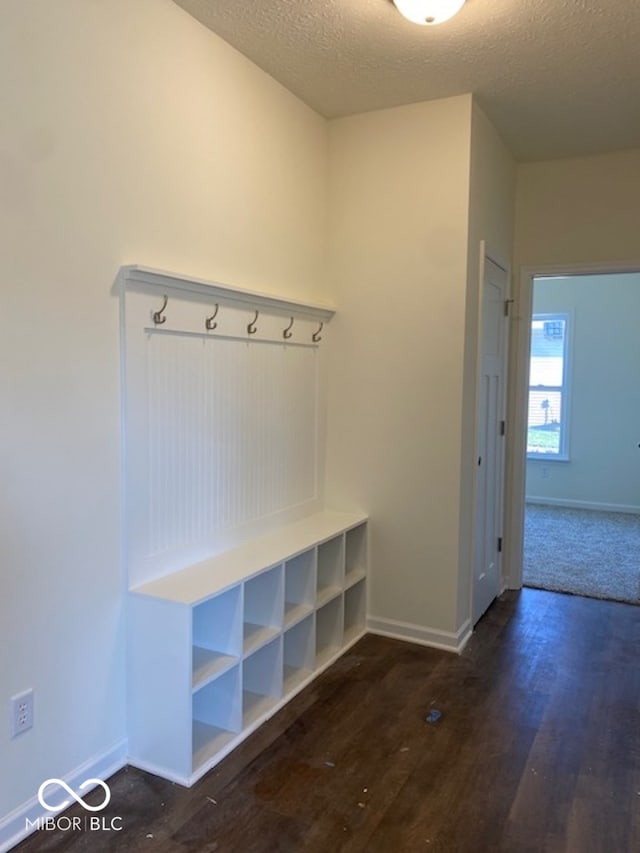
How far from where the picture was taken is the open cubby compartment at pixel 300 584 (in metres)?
2.90

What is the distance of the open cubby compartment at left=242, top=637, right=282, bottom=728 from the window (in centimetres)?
483

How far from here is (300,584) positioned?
2.94 m

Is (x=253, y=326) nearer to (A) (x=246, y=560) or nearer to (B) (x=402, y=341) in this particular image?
(B) (x=402, y=341)

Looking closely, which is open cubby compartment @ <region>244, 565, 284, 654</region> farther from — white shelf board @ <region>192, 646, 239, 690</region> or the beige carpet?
the beige carpet

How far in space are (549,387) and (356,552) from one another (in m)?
Answer: 4.30

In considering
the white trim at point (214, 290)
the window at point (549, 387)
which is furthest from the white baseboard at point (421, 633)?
the window at point (549, 387)

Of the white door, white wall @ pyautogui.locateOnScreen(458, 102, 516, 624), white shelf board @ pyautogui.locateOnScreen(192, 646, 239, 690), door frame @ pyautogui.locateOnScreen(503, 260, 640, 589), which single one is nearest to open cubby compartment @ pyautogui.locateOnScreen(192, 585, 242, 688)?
white shelf board @ pyautogui.locateOnScreen(192, 646, 239, 690)

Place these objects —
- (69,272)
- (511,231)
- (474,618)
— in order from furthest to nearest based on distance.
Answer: (511,231)
(474,618)
(69,272)

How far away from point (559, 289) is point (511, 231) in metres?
3.06

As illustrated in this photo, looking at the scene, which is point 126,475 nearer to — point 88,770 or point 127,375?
point 127,375

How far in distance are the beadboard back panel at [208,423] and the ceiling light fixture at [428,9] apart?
3.92ft

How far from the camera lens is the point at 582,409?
22.0 feet

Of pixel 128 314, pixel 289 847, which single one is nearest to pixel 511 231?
pixel 128 314

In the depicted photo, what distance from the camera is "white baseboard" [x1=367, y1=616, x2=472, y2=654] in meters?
3.23
